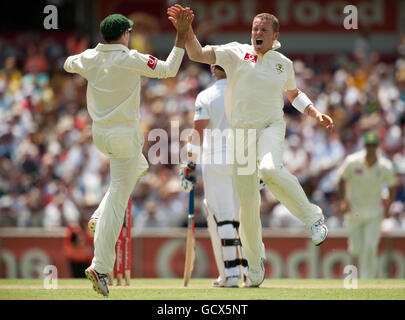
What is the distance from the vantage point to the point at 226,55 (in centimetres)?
1037

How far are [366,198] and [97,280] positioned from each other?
6955mm

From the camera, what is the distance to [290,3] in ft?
77.6

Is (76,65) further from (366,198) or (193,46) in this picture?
(366,198)

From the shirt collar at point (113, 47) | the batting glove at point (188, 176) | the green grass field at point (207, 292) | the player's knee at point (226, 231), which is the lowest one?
the green grass field at point (207, 292)

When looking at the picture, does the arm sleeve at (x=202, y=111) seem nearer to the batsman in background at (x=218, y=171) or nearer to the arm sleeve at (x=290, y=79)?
the batsman in background at (x=218, y=171)

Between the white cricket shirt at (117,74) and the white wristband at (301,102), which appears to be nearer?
the white cricket shirt at (117,74)

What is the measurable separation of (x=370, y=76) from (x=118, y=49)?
11963 mm

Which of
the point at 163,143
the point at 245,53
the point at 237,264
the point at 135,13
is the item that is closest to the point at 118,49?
the point at 245,53

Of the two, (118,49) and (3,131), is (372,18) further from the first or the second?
(118,49)

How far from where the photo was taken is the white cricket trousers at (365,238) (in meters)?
15.3

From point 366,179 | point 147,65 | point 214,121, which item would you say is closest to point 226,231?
point 214,121

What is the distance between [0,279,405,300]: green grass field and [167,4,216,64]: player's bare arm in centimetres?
240

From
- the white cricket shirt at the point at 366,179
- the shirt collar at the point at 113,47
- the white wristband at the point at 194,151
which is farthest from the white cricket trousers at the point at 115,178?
the white cricket shirt at the point at 366,179

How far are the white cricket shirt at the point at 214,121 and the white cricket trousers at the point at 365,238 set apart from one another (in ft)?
14.7
